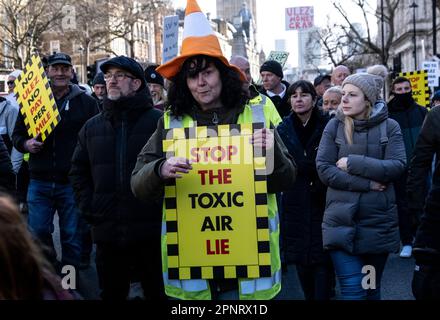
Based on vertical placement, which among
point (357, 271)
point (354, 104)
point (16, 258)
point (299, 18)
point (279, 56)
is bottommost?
point (357, 271)

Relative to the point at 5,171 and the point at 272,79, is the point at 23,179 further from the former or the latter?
the point at 5,171

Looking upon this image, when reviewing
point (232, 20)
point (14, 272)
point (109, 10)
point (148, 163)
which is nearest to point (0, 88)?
point (109, 10)

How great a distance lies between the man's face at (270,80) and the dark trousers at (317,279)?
3.69m

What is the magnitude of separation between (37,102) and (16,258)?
5085 mm

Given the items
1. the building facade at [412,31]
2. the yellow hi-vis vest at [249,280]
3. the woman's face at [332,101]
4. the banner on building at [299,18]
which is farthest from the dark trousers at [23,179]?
the building facade at [412,31]

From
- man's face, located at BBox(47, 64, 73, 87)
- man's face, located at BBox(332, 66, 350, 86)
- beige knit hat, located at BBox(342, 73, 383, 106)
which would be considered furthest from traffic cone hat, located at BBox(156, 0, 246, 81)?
man's face, located at BBox(332, 66, 350, 86)

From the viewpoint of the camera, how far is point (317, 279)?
5.42m

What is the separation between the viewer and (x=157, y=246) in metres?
4.73

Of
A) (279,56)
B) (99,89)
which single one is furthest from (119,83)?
(279,56)

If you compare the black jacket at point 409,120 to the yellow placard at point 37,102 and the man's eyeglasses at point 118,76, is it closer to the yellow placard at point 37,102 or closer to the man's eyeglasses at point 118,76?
the yellow placard at point 37,102

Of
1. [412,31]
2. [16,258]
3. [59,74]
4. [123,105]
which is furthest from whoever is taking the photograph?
[412,31]

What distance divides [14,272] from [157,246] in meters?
2.96

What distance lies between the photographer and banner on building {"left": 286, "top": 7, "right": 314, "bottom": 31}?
3377 cm

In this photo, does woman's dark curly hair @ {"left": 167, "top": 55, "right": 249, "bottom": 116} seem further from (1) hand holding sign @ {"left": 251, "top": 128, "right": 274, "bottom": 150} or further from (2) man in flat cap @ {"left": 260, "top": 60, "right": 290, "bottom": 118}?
(2) man in flat cap @ {"left": 260, "top": 60, "right": 290, "bottom": 118}
